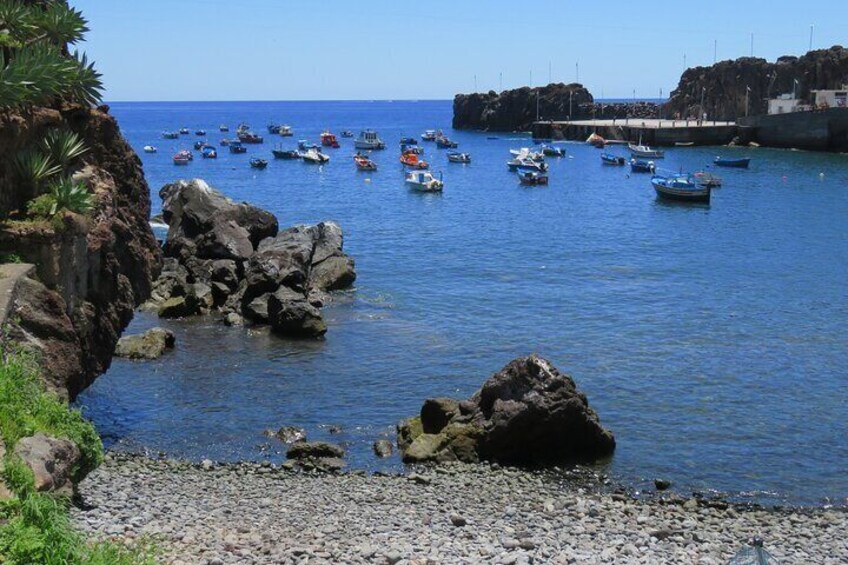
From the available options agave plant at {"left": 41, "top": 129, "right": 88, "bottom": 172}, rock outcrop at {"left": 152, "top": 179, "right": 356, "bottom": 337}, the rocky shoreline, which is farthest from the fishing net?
rock outcrop at {"left": 152, "top": 179, "right": 356, "bottom": 337}

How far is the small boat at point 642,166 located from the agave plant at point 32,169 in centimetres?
9586

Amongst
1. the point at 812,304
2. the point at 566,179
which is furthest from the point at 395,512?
the point at 566,179

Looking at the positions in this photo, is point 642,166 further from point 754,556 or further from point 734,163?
point 754,556

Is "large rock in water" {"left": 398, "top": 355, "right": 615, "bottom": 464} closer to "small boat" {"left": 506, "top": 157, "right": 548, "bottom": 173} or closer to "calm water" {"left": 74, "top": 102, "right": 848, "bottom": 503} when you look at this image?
"calm water" {"left": 74, "top": 102, "right": 848, "bottom": 503}

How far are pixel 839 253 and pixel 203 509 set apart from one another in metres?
49.8

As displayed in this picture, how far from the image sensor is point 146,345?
35.8 m

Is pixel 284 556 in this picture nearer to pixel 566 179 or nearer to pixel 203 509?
pixel 203 509

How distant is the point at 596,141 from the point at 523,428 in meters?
132

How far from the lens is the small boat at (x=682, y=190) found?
84.4 m

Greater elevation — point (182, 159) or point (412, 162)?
point (182, 159)

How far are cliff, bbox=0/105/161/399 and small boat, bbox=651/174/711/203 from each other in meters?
63.1

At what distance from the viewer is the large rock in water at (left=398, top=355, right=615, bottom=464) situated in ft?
86.0

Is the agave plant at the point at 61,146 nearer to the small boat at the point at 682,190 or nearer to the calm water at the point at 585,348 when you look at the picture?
the calm water at the point at 585,348

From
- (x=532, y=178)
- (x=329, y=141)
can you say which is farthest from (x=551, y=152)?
(x=329, y=141)
